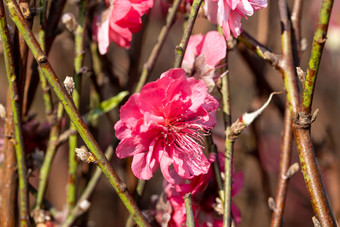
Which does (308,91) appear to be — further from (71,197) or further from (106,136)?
(106,136)

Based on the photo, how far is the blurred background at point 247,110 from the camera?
1.59 meters

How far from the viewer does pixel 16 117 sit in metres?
0.90

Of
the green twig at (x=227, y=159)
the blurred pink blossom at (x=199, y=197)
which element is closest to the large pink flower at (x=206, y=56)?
the green twig at (x=227, y=159)

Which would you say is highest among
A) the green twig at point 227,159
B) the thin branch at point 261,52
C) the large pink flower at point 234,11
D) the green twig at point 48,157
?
the large pink flower at point 234,11

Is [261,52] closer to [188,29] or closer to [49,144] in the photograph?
[188,29]

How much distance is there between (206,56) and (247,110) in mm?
970

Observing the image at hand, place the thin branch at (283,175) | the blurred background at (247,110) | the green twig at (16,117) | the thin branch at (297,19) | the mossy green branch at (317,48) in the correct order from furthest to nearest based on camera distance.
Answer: the blurred background at (247,110)
the thin branch at (297,19)
the thin branch at (283,175)
the green twig at (16,117)
the mossy green branch at (317,48)

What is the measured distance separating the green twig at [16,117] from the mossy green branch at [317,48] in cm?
53

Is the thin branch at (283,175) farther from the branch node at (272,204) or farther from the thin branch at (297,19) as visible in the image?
the thin branch at (297,19)

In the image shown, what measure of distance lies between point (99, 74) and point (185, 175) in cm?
68

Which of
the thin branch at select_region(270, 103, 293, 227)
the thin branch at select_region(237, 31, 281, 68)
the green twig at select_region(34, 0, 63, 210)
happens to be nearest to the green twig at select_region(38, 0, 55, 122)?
the green twig at select_region(34, 0, 63, 210)

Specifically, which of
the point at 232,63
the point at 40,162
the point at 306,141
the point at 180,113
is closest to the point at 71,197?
the point at 40,162

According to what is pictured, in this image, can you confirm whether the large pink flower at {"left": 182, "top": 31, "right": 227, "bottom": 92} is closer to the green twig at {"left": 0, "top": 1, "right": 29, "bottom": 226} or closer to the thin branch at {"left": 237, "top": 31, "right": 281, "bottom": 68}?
the thin branch at {"left": 237, "top": 31, "right": 281, "bottom": 68}

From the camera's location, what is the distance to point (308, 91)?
0.77 metres
